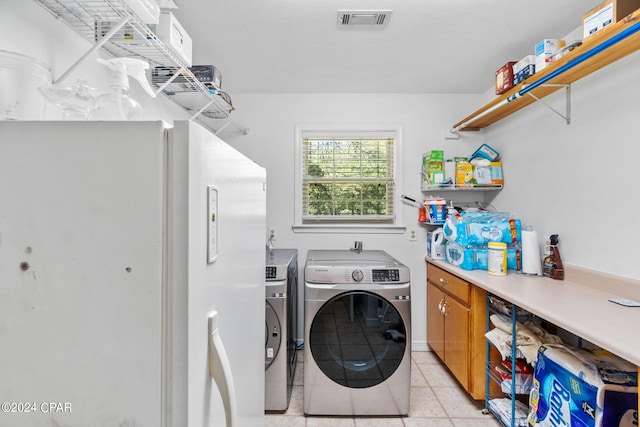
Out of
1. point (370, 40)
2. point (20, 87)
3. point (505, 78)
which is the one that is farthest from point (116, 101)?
point (505, 78)

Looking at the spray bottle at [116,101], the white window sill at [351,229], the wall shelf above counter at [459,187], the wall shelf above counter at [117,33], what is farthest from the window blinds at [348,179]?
the spray bottle at [116,101]

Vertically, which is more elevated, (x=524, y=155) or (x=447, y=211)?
(x=524, y=155)

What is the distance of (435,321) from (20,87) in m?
2.87

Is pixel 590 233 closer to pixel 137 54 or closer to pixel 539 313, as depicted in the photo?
pixel 539 313

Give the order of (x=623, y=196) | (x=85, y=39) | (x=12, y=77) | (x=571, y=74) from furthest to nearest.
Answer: (x=571, y=74) → (x=623, y=196) → (x=85, y=39) → (x=12, y=77)

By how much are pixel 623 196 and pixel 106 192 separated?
2304 millimetres

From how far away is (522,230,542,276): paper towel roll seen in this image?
2.12 metres

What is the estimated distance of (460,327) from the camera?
2.18 meters

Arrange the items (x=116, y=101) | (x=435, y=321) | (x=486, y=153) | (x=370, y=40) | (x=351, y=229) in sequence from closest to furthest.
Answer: (x=116, y=101) < (x=370, y=40) < (x=435, y=321) < (x=486, y=153) < (x=351, y=229)

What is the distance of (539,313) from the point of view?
4.66 feet

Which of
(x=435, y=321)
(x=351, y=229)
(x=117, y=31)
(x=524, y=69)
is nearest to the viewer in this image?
(x=117, y=31)

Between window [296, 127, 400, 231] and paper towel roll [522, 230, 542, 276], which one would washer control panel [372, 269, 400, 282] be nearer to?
paper towel roll [522, 230, 542, 276]

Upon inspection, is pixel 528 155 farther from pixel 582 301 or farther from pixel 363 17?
pixel 363 17

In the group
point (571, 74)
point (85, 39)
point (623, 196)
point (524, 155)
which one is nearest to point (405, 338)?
point (623, 196)
